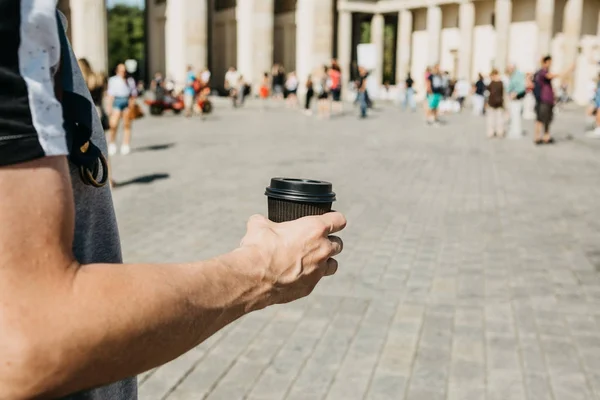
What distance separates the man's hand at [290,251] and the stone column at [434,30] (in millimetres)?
50741

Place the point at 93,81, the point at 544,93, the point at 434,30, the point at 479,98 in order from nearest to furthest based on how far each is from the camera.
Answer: the point at 93,81
the point at 544,93
the point at 479,98
the point at 434,30

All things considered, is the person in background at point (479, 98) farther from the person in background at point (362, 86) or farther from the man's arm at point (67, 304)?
the man's arm at point (67, 304)

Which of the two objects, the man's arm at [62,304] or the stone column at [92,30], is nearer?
the man's arm at [62,304]

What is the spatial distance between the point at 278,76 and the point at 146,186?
3116 cm

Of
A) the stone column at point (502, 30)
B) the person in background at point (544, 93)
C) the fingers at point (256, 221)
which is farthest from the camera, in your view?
the stone column at point (502, 30)

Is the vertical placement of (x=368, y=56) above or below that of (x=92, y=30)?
below

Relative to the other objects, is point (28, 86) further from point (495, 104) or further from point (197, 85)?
point (197, 85)

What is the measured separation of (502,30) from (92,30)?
24.0 m

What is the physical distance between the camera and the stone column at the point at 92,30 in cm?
3612

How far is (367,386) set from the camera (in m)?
3.80

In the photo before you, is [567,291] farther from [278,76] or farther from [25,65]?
[278,76]

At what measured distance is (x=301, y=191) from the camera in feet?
4.52

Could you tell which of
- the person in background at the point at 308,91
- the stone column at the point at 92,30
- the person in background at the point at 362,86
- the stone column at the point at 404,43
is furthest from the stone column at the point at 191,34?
the stone column at the point at 404,43

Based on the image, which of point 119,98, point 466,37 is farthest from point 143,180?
point 466,37
